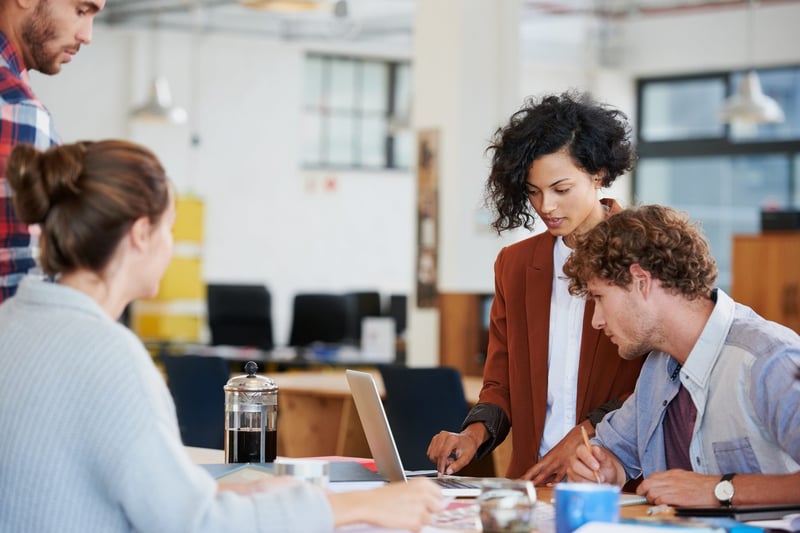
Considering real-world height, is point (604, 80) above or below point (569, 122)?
above

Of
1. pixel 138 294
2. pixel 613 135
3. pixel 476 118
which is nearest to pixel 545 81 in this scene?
pixel 476 118

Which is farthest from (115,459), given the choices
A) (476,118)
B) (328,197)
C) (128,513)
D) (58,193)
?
(328,197)

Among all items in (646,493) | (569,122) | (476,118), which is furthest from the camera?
(476,118)

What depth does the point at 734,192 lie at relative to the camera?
12.9 meters

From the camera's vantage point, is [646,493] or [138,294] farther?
[646,493]

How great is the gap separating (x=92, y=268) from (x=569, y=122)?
1.45 m

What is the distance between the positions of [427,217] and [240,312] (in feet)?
8.66

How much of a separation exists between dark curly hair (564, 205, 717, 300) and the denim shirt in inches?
2.6

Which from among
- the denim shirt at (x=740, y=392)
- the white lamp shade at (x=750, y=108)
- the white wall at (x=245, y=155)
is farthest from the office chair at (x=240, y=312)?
the denim shirt at (x=740, y=392)

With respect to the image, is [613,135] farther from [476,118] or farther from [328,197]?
[328,197]

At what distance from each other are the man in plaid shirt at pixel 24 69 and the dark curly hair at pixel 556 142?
1034 mm

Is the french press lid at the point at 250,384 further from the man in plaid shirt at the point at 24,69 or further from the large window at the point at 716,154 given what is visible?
the large window at the point at 716,154

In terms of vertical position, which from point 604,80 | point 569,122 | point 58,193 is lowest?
point 58,193

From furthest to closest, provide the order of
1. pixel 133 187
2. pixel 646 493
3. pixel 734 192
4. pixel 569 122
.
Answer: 1. pixel 734 192
2. pixel 569 122
3. pixel 646 493
4. pixel 133 187
